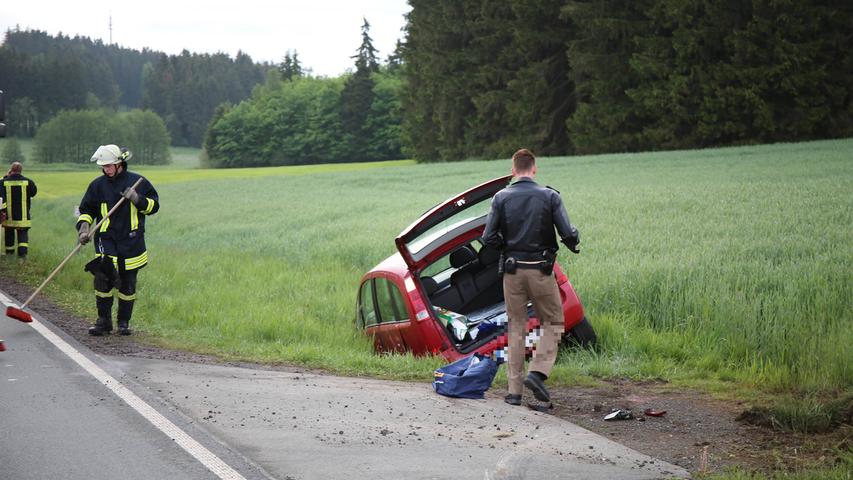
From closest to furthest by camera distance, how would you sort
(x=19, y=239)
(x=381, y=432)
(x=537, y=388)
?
(x=381, y=432) → (x=537, y=388) → (x=19, y=239)

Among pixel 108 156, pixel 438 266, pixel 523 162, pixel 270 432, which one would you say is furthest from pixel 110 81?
pixel 270 432

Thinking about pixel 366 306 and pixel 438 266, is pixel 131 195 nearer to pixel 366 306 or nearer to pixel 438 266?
pixel 366 306

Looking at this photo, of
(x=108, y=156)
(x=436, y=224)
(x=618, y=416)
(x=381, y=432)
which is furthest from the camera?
(x=108, y=156)

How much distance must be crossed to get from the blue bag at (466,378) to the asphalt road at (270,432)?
12cm

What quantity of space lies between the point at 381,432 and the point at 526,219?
83.3 inches

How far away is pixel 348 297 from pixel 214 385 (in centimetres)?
555

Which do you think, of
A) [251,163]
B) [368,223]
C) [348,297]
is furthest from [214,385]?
[251,163]

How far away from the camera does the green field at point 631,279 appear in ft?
29.1

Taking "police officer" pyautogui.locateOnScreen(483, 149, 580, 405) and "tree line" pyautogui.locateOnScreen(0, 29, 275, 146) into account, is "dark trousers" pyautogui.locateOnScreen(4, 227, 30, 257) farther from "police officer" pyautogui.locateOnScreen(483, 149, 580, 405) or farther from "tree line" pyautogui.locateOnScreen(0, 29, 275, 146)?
"tree line" pyautogui.locateOnScreen(0, 29, 275, 146)

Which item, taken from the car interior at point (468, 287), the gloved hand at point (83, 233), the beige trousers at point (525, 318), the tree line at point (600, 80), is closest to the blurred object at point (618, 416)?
the beige trousers at point (525, 318)

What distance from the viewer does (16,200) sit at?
19656 mm

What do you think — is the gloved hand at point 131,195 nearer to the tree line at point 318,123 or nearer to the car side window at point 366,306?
the car side window at point 366,306

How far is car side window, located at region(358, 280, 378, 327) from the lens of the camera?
34.0 ft

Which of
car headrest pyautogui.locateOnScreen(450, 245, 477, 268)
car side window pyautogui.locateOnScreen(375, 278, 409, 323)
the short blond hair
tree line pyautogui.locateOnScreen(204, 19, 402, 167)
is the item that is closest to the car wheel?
car headrest pyautogui.locateOnScreen(450, 245, 477, 268)
